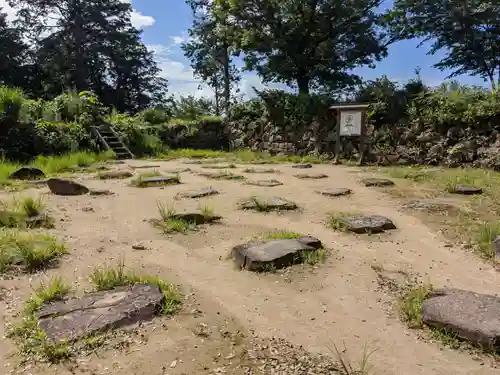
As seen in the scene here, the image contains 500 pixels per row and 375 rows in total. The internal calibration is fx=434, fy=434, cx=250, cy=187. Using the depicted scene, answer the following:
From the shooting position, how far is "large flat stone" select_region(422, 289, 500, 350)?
2.03 metres

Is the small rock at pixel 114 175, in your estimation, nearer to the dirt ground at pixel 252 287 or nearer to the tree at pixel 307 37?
the dirt ground at pixel 252 287

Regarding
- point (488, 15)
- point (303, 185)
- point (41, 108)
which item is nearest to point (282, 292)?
point (303, 185)

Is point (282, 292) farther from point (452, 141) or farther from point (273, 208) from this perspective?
point (452, 141)

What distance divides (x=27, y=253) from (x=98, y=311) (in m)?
1.11

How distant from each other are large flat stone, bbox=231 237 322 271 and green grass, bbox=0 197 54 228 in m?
1.97

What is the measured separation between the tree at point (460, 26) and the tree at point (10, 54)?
17.5 metres

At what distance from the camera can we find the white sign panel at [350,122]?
9125mm

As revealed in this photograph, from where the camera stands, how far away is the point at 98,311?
2.29m

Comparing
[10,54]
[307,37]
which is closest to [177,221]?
[307,37]

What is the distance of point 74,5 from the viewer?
74.9ft

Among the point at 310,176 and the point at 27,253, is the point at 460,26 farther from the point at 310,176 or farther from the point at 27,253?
the point at 27,253

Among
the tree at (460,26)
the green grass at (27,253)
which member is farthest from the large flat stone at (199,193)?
the tree at (460,26)

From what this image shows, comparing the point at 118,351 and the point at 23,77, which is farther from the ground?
the point at 23,77

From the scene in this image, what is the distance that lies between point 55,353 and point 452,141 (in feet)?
28.2
